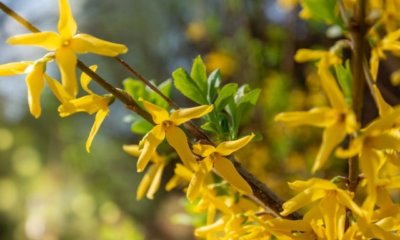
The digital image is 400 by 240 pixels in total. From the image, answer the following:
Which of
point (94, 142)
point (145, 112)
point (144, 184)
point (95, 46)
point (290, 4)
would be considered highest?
point (95, 46)

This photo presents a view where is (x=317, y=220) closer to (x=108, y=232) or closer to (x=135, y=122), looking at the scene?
(x=135, y=122)

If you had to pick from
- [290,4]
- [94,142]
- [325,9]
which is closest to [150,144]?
[325,9]

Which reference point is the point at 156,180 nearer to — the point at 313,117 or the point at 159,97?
the point at 159,97

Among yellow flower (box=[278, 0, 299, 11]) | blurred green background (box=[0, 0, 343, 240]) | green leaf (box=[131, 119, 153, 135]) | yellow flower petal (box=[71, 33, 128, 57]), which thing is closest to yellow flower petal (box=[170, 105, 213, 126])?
yellow flower petal (box=[71, 33, 128, 57])

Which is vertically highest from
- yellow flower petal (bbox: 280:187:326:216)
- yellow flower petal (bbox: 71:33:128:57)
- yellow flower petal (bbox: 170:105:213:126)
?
yellow flower petal (bbox: 71:33:128:57)

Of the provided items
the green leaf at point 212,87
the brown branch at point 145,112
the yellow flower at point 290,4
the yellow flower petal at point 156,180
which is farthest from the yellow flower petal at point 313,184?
the yellow flower at point 290,4

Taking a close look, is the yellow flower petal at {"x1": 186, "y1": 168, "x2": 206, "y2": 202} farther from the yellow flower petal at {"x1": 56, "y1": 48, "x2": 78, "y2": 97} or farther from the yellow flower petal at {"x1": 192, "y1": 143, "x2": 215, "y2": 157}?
the yellow flower petal at {"x1": 56, "y1": 48, "x2": 78, "y2": 97}
